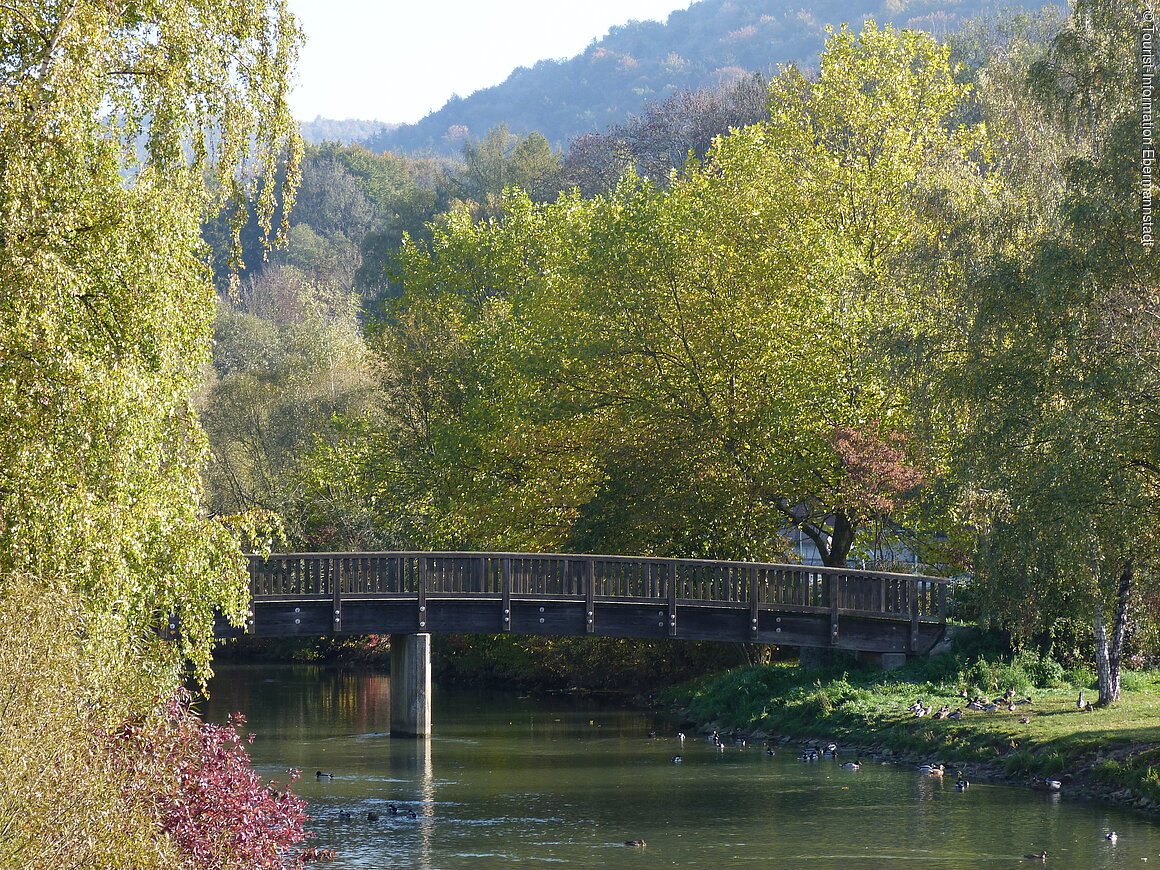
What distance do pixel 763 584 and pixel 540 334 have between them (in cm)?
987

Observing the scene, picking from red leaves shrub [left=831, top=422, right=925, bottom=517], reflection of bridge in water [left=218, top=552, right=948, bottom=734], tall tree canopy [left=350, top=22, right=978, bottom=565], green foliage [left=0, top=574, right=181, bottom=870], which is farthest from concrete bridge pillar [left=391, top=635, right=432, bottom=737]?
green foliage [left=0, top=574, right=181, bottom=870]

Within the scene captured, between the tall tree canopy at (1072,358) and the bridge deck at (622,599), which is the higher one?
the tall tree canopy at (1072,358)

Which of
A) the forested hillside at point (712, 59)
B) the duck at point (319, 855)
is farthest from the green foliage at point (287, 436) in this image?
the forested hillside at point (712, 59)

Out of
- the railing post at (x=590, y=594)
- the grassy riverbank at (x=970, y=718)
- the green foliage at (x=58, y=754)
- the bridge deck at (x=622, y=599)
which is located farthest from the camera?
the railing post at (x=590, y=594)

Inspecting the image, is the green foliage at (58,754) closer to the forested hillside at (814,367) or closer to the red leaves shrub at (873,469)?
the forested hillside at (814,367)

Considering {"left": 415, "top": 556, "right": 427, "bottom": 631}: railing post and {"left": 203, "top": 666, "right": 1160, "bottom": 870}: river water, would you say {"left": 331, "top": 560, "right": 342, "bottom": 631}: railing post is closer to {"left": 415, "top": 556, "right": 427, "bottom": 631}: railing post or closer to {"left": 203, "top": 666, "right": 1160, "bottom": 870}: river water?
{"left": 415, "top": 556, "right": 427, "bottom": 631}: railing post

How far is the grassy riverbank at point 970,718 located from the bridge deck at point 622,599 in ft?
4.13

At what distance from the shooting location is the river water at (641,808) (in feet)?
55.6

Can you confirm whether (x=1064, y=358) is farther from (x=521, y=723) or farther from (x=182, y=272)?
(x=521, y=723)

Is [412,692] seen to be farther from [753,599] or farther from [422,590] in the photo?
[753,599]

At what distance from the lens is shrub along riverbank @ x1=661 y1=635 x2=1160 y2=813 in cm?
2033

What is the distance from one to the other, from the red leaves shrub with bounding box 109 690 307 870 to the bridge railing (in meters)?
12.7

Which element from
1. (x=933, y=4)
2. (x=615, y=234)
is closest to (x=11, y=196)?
(x=615, y=234)

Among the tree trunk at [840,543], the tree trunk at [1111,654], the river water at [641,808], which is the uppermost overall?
the tree trunk at [840,543]
